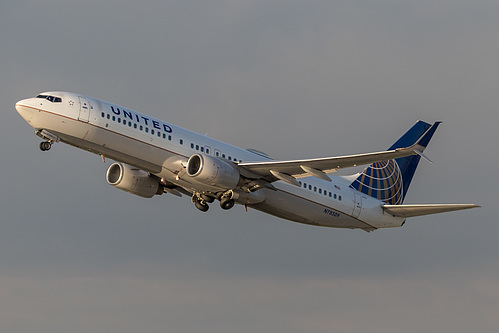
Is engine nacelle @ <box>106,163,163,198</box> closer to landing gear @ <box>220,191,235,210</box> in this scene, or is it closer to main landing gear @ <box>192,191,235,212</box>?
main landing gear @ <box>192,191,235,212</box>

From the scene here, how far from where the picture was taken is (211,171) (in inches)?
1951

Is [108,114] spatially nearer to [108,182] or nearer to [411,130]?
[108,182]

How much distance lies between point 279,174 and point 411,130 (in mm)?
16686

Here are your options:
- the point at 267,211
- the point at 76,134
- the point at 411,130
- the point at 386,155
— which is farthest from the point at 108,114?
the point at 411,130

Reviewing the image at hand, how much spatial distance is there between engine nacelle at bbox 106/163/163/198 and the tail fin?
14.1 metres

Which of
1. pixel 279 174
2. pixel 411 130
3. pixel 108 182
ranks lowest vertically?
pixel 108 182

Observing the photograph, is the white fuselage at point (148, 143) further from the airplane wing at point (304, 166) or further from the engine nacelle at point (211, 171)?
the airplane wing at point (304, 166)

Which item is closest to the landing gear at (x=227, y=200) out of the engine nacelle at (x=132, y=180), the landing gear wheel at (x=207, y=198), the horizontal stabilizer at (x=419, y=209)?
the landing gear wheel at (x=207, y=198)

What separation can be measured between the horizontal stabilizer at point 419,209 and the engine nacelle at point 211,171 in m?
13.3

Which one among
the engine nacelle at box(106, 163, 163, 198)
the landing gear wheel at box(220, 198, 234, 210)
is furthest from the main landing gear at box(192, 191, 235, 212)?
the engine nacelle at box(106, 163, 163, 198)

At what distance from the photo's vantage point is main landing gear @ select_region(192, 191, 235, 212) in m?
52.8

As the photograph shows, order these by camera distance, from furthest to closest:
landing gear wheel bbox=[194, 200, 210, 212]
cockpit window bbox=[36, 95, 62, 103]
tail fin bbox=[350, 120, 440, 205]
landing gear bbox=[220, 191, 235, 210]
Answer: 1. tail fin bbox=[350, 120, 440, 205]
2. landing gear wheel bbox=[194, 200, 210, 212]
3. landing gear bbox=[220, 191, 235, 210]
4. cockpit window bbox=[36, 95, 62, 103]

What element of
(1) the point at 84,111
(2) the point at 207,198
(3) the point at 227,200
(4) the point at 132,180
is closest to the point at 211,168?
(3) the point at 227,200

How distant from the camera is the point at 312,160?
163 ft
